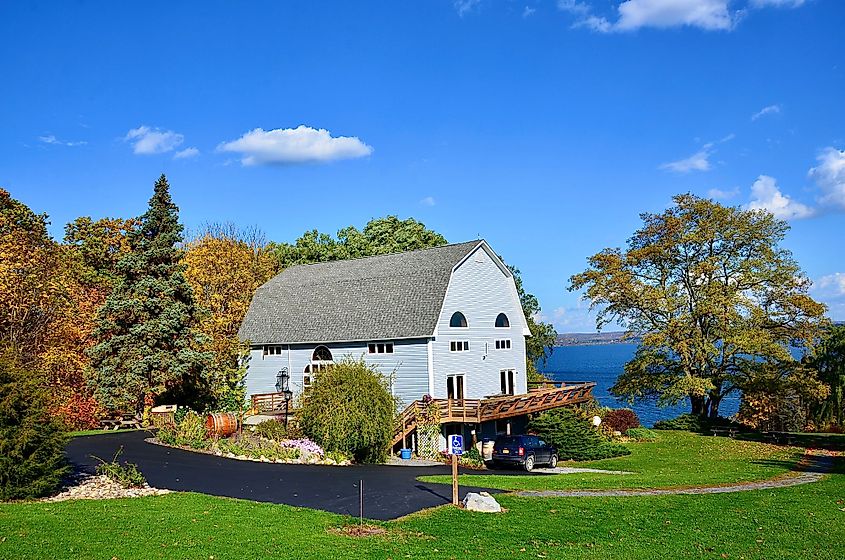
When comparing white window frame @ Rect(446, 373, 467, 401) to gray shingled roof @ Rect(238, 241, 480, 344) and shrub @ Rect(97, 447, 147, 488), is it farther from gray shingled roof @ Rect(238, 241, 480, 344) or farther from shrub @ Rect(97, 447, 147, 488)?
shrub @ Rect(97, 447, 147, 488)

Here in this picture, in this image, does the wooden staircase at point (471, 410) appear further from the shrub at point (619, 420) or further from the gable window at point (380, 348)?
the shrub at point (619, 420)

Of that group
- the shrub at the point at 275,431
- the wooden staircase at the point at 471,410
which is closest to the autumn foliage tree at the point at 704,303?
the wooden staircase at the point at 471,410

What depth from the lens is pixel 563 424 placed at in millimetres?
31672

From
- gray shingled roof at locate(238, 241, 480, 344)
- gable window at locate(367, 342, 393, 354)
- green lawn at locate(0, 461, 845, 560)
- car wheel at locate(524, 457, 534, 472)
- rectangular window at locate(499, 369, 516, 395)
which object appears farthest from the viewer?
rectangular window at locate(499, 369, 516, 395)

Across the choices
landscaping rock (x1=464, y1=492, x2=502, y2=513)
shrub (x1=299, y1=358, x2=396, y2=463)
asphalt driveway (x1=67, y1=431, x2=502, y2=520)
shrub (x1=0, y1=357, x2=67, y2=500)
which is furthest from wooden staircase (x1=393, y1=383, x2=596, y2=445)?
shrub (x1=0, y1=357, x2=67, y2=500)

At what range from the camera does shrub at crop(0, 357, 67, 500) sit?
48.0 feet

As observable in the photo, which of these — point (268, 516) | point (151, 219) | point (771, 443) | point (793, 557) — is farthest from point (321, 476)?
point (771, 443)

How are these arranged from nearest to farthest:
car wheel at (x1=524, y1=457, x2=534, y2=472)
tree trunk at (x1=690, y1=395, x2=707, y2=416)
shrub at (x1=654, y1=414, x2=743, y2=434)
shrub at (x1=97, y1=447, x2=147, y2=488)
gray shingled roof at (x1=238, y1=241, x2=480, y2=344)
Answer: shrub at (x1=97, y1=447, x2=147, y2=488), car wheel at (x1=524, y1=457, x2=534, y2=472), gray shingled roof at (x1=238, y1=241, x2=480, y2=344), shrub at (x1=654, y1=414, x2=743, y2=434), tree trunk at (x1=690, y1=395, x2=707, y2=416)

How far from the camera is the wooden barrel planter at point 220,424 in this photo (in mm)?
27344

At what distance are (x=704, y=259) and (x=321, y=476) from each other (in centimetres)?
2923

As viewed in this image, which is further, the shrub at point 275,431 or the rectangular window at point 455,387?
the rectangular window at point 455,387

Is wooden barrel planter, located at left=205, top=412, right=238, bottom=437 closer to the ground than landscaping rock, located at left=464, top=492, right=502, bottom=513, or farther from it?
farther from it

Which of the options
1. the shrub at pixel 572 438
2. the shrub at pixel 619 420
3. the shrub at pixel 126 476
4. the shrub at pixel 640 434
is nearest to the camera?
the shrub at pixel 126 476

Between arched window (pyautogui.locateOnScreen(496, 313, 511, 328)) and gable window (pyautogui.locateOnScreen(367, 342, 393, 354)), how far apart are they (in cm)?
625
